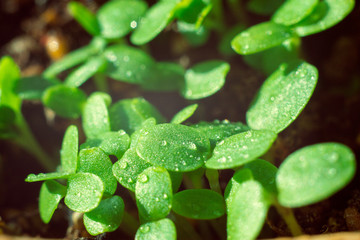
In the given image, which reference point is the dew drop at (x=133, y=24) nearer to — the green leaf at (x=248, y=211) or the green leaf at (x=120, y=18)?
the green leaf at (x=120, y=18)

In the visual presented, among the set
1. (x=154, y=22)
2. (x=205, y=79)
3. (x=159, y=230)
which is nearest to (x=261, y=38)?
(x=205, y=79)

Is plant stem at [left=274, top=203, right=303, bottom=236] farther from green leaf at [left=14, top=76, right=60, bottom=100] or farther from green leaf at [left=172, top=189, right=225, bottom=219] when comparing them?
green leaf at [left=14, top=76, right=60, bottom=100]

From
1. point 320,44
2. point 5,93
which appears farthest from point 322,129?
point 5,93

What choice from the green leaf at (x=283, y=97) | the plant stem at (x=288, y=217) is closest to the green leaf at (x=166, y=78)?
the green leaf at (x=283, y=97)

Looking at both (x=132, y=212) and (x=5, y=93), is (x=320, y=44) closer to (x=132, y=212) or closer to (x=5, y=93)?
(x=132, y=212)

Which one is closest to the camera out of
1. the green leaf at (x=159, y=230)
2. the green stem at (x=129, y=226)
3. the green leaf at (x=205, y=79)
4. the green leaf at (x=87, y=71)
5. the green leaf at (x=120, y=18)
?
the green leaf at (x=159, y=230)
